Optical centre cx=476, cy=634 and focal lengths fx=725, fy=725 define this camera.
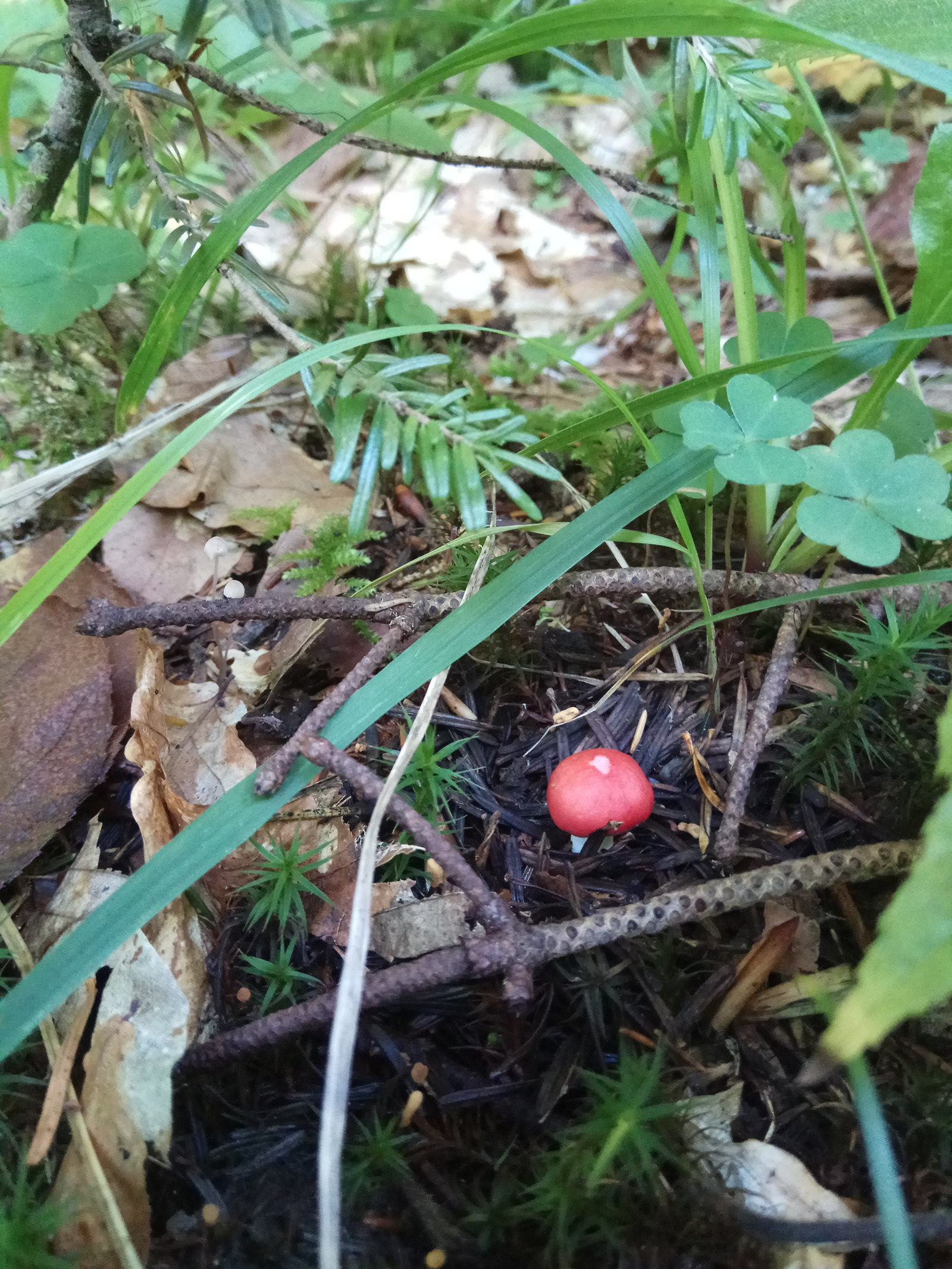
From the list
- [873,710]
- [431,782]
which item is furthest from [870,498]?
[431,782]

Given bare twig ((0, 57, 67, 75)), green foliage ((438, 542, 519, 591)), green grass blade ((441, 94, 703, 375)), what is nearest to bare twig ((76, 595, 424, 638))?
green foliage ((438, 542, 519, 591))

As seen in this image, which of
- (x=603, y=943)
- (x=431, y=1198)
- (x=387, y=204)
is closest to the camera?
(x=431, y=1198)

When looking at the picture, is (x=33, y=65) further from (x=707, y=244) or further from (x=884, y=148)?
(x=884, y=148)

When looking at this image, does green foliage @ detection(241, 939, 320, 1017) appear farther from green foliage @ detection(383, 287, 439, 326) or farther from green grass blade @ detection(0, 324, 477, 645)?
green foliage @ detection(383, 287, 439, 326)

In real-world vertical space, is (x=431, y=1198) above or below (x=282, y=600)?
below

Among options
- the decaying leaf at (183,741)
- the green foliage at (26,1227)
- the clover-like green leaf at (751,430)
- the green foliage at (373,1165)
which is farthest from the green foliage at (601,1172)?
the clover-like green leaf at (751,430)

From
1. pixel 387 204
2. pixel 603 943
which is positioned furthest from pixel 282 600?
pixel 387 204

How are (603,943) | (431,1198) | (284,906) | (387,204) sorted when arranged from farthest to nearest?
1. (387,204)
2. (284,906)
3. (603,943)
4. (431,1198)

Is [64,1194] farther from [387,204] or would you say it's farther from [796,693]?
[387,204]
